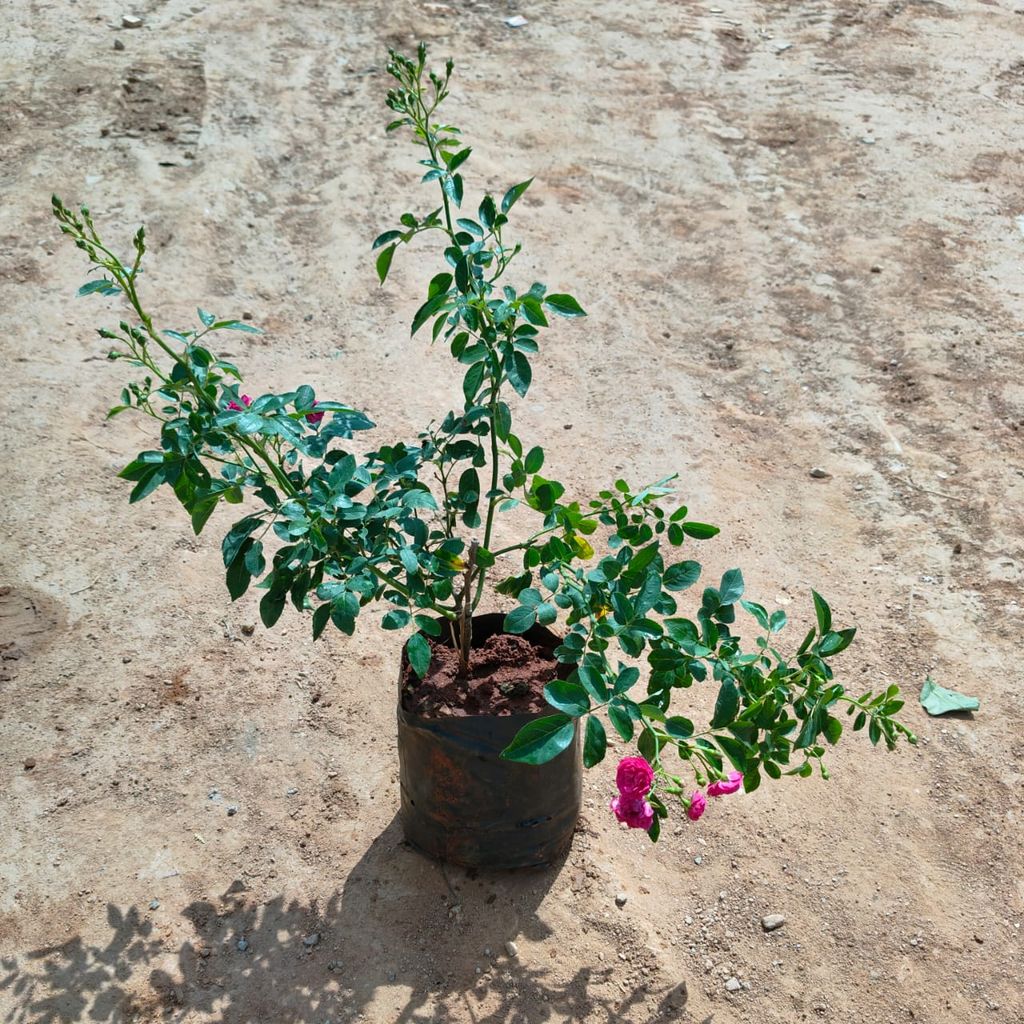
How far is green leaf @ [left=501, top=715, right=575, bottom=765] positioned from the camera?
1.95 metres

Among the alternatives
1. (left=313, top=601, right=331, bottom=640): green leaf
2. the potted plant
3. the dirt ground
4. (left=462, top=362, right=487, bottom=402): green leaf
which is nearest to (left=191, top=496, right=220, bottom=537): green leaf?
the potted plant

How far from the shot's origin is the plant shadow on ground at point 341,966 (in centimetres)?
255

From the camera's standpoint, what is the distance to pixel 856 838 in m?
2.95

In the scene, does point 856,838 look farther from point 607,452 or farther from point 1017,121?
point 1017,121

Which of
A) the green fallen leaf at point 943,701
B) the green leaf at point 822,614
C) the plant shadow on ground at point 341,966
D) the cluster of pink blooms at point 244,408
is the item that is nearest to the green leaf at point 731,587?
the green leaf at point 822,614

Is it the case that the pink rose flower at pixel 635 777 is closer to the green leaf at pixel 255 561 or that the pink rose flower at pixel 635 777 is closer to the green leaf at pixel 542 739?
the green leaf at pixel 542 739

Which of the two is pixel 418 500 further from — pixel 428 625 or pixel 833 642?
pixel 833 642

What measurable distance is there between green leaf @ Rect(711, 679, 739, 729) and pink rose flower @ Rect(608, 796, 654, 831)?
0.25 m

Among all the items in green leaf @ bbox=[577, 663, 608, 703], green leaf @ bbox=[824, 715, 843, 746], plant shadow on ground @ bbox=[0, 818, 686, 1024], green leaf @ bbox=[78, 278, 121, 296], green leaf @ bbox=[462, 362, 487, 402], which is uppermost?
green leaf @ bbox=[78, 278, 121, 296]

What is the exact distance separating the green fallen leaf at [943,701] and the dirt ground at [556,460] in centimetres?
4

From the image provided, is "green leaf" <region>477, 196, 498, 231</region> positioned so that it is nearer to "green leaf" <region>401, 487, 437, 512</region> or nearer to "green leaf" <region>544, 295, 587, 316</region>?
"green leaf" <region>544, 295, 587, 316</region>

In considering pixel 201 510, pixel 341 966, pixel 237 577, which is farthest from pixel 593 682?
pixel 341 966

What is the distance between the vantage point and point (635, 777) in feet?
7.28

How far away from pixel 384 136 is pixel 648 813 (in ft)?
14.6
